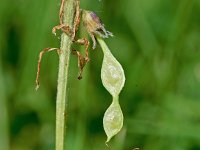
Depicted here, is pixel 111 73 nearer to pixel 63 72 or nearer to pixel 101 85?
pixel 63 72

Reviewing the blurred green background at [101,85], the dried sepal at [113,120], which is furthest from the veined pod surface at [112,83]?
the blurred green background at [101,85]

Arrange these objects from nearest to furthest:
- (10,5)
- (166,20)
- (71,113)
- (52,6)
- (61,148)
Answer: (61,148) → (71,113) → (52,6) → (10,5) → (166,20)

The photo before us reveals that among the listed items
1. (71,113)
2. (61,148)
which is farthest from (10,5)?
(61,148)

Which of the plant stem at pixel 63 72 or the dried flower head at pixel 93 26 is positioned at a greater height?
the dried flower head at pixel 93 26

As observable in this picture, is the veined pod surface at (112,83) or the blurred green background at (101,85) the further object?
the blurred green background at (101,85)

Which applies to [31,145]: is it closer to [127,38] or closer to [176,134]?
[176,134]

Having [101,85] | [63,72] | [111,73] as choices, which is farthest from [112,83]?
[101,85]

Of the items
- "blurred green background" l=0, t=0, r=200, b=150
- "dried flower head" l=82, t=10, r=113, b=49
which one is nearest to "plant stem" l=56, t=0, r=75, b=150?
"dried flower head" l=82, t=10, r=113, b=49

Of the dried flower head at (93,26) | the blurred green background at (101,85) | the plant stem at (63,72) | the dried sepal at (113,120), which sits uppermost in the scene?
the dried flower head at (93,26)

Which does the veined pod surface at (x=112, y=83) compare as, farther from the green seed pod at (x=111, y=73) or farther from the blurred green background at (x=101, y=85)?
the blurred green background at (x=101, y=85)
